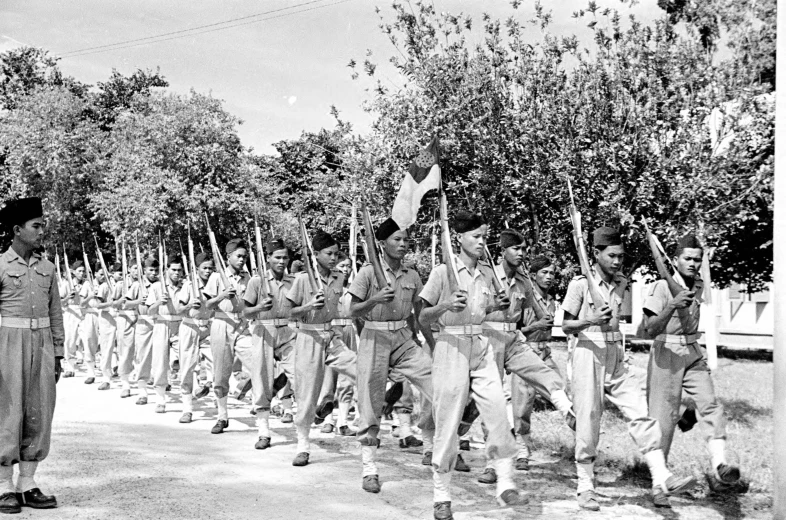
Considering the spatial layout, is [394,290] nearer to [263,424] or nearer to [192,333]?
[263,424]

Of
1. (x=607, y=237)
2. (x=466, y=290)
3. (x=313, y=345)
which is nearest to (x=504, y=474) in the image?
(x=466, y=290)

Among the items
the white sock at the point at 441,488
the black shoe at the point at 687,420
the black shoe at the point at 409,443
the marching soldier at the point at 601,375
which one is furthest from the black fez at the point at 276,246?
the black shoe at the point at 687,420

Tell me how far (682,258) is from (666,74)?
4047 millimetres

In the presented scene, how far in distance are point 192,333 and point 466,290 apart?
19.4 feet

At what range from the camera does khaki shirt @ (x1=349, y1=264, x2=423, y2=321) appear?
7625 mm

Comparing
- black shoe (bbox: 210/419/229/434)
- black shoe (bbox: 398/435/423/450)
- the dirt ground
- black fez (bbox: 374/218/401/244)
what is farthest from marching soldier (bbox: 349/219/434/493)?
black shoe (bbox: 210/419/229/434)

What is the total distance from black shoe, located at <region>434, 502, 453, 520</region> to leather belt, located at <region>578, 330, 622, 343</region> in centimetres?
182

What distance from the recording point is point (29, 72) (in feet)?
115

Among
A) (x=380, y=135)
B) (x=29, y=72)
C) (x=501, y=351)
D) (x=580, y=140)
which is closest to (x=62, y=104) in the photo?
(x=29, y=72)

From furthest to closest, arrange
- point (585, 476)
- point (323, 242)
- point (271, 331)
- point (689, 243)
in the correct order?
point (271, 331) → point (323, 242) → point (689, 243) → point (585, 476)

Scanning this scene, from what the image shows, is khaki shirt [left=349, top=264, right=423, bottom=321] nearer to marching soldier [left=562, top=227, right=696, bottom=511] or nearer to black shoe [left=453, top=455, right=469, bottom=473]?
marching soldier [left=562, top=227, right=696, bottom=511]

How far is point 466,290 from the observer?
6766 mm

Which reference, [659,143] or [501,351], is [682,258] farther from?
[659,143]

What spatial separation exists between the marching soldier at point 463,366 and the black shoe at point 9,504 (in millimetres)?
3178
